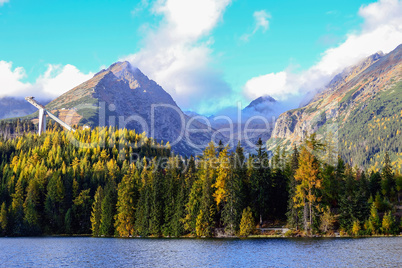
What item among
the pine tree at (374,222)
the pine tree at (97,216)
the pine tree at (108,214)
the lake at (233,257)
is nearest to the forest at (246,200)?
the pine tree at (108,214)

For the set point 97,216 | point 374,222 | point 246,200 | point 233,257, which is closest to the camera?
point 233,257

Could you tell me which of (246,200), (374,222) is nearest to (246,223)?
(246,200)

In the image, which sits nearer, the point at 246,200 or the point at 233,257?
the point at 233,257

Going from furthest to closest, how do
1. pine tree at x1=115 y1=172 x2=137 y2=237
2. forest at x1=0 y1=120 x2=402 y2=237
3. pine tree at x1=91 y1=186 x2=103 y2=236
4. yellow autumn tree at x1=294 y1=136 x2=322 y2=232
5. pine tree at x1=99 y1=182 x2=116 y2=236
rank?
pine tree at x1=91 y1=186 x2=103 y2=236 < pine tree at x1=99 y1=182 x2=116 y2=236 < pine tree at x1=115 y1=172 x2=137 y2=237 < forest at x1=0 y1=120 x2=402 y2=237 < yellow autumn tree at x1=294 y1=136 x2=322 y2=232

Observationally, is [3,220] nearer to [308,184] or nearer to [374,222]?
[308,184]

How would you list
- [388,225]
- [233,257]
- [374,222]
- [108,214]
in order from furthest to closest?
[108,214]
[374,222]
[388,225]
[233,257]

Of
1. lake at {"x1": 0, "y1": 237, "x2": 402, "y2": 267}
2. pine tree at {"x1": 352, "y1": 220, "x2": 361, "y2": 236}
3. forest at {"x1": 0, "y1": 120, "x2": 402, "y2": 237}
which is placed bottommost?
lake at {"x1": 0, "y1": 237, "x2": 402, "y2": 267}

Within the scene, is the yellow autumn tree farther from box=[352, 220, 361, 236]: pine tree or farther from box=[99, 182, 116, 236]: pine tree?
box=[99, 182, 116, 236]: pine tree

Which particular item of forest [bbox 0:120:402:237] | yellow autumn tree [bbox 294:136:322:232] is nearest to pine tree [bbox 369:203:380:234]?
forest [bbox 0:120:402:237]

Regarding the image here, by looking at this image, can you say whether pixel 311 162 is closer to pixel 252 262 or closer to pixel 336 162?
pixel 336 162

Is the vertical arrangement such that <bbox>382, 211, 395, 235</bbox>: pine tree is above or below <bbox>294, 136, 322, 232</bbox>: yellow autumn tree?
below

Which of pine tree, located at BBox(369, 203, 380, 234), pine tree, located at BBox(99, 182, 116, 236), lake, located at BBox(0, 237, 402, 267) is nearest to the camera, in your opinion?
lake, located at BBox(0, 237, 402, 267)

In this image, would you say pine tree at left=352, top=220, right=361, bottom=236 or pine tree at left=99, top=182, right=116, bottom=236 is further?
pine tree at left=99, top=182, right=116, bottom=236

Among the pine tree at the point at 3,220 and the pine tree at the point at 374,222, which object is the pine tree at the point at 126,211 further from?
the pine tree at the point at 374,222
